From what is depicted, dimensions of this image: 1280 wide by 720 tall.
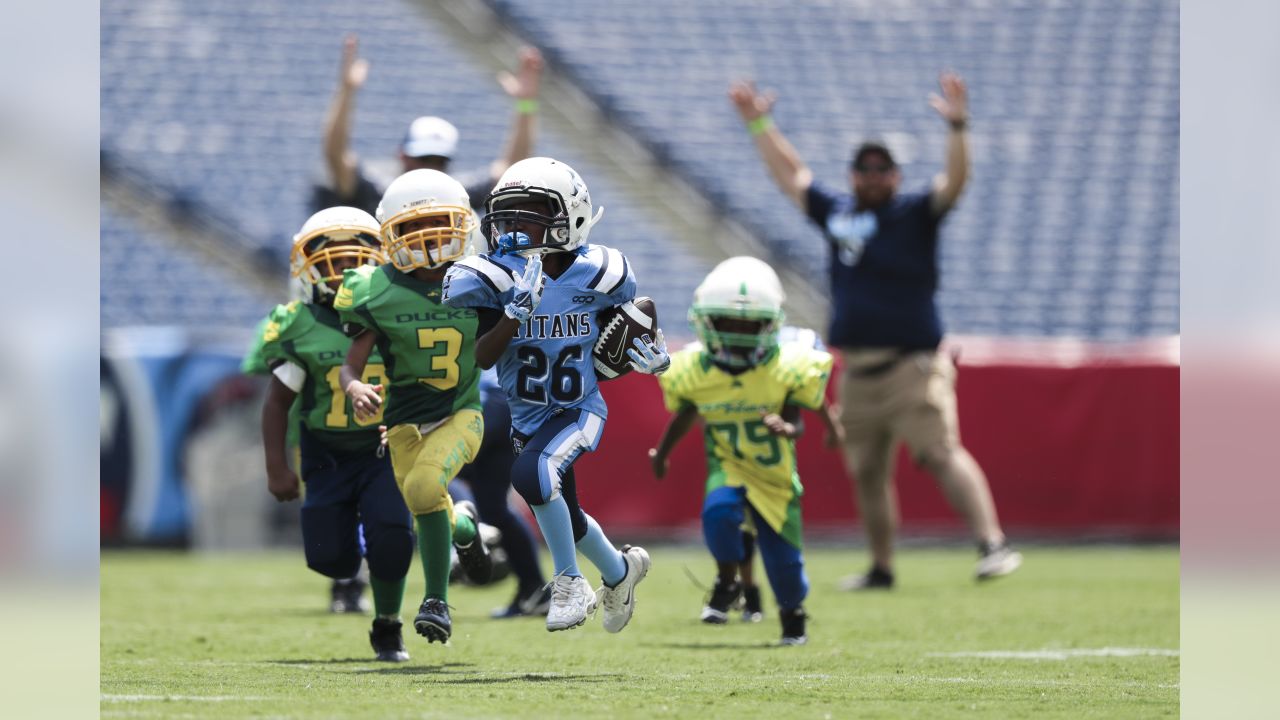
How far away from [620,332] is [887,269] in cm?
362

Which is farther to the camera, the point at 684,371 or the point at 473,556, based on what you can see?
the point at 684,371

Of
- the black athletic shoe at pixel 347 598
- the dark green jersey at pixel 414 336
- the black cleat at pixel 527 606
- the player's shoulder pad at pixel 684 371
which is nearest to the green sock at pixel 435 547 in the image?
the dark green jersey at pixel 414 336

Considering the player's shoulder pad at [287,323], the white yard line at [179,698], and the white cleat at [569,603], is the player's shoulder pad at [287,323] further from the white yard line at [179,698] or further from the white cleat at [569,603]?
the white yard line at [179,698]

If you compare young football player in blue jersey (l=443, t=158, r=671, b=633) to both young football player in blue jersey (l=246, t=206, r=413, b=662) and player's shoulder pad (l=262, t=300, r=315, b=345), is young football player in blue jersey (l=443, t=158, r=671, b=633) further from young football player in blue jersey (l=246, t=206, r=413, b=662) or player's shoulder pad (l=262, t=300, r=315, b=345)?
player's shoulder pad (l=262, t=300, r=315, b=345)

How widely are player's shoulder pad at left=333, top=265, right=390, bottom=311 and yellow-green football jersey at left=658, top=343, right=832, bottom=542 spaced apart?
1446mm

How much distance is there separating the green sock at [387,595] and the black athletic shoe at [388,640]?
28 mm

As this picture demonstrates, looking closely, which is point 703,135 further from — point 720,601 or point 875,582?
point 720,601

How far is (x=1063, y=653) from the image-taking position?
19.7 feet

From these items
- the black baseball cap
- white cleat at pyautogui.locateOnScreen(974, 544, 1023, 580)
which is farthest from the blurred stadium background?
white cleat at pyautogui.locateOnScreen(974, 544, 1023, 580)

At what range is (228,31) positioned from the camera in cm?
1616

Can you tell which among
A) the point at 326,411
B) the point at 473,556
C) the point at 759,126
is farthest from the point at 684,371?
the point at 759,126
